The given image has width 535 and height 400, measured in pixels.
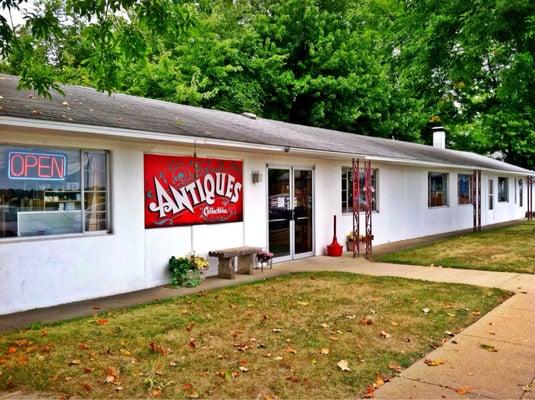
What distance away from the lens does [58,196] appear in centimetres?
739

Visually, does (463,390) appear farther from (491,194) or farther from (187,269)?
(491,194)

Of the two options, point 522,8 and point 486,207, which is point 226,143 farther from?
point 486,207

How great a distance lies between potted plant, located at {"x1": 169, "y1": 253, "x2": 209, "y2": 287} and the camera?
28.8 feet

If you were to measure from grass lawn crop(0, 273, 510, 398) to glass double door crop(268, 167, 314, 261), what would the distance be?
3.50 m

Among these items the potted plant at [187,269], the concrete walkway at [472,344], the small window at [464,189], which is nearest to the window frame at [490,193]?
the small window at [464,189]

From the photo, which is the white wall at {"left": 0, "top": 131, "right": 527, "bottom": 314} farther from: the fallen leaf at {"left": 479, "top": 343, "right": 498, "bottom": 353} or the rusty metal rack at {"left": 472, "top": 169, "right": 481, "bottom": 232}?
the rusty metal rack at {"left": 472, "top": 169, "right": 481, "bottom": 232}

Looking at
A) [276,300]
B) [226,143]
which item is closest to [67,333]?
[276,300]

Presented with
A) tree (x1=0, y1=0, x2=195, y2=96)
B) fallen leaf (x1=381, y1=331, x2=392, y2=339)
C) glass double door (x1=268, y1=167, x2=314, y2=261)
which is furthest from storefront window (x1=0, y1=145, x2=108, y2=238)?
fallen leaf (x1=381, y1=331, x2=392, y2=339)

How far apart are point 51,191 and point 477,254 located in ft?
34.2

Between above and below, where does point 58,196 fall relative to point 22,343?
above

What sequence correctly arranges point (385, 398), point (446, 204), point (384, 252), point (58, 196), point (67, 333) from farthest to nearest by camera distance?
point (446, 204), point (384, 252), point (58, 196), point (67, 333), point (385, 398)

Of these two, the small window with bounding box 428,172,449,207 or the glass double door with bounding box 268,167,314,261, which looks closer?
the glass double door with bounding box 268,167,314,261

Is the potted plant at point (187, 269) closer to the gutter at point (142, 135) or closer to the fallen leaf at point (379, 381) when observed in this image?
the gutter at point (142, 135)

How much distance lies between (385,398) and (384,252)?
961cm
